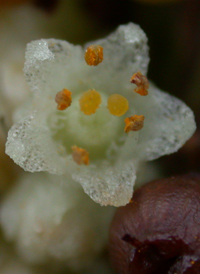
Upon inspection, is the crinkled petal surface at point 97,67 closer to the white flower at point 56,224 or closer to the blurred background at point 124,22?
the blurred background at point 124,22

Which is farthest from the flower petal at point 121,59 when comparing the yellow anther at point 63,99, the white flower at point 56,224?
the white flower at point 56,224

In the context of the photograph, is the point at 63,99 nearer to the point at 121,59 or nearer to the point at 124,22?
the point at 121,59

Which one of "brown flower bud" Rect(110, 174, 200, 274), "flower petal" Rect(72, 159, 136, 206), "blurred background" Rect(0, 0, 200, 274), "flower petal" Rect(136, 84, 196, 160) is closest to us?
"brown flower bud" Rect(110, 174, 200, 274)

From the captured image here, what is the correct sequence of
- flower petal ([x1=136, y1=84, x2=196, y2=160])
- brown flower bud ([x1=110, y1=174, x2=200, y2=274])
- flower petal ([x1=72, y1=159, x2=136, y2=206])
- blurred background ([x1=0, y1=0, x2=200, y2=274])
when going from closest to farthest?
brown flower bud ([x1=110, y1=174, x2=200, y2=274])
flower petal ([x1=72, y1=159, x2=136, y2=206])
flower petal ([x1=136, y1=84, x2=196, y2=160])
blurred background ([x1=0, y1=0, x2=200, y2=274])

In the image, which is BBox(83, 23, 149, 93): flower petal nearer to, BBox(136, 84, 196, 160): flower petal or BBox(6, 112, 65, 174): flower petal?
BBox(136, 84, 196, 160): flower petal

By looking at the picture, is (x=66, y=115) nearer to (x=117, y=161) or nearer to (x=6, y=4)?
(x=117, y=161)

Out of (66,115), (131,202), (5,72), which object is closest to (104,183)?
(131,202)

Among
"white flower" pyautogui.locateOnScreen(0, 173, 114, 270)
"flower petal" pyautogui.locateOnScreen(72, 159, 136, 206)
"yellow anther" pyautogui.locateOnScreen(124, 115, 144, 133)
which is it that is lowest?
"white flower" pyautogui.locateOnScreen(0, 173, 114, 270)

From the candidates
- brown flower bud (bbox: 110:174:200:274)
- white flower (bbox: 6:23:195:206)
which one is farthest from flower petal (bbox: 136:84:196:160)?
brown flower bud (bbox: 110:174:200:274)
